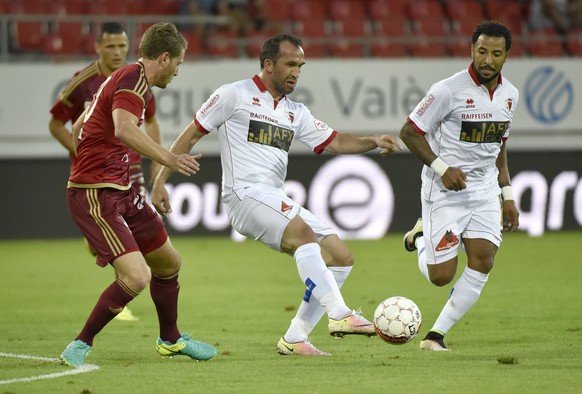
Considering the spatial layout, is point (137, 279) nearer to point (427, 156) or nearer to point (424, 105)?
point (427, 156)

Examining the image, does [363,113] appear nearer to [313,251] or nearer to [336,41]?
[336,41]

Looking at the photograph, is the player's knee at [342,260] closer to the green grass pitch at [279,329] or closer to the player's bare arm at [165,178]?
the green grass pitch at [279,329]

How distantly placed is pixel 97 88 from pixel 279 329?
275 cm

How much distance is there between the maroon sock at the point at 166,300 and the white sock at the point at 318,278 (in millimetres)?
867

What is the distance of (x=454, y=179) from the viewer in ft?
25.6

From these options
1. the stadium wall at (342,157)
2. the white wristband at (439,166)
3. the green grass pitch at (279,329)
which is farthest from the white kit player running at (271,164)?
the stadium wall at (342,157)

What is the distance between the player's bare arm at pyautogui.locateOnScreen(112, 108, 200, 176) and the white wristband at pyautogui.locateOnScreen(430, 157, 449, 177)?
197cm

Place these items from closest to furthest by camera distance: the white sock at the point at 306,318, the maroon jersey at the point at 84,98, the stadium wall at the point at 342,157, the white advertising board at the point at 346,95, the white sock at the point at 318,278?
the white sock at the point at 318,278, the white sock at the point at 306,318, the maroon jersey at the point at 84,98, the white advertising board at the point at 346,95, the stadium wall at the point at 342,157

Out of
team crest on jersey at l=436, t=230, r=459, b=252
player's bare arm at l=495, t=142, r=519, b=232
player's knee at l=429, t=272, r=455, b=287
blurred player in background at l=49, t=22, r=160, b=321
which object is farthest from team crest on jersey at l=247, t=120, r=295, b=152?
blurred player in background at l=49, t=22, r=160, b=321

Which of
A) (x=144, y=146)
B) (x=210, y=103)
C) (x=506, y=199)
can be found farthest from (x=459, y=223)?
(x=144, y=146)

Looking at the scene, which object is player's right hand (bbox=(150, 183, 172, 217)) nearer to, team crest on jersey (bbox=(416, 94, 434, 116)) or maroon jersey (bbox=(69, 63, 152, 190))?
maroon jersey (bbox=(69, 63, 152, 190))

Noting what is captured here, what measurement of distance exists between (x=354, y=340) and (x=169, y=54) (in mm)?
2676

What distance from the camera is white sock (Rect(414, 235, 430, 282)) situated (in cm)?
841

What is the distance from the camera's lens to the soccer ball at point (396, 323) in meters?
7.22
